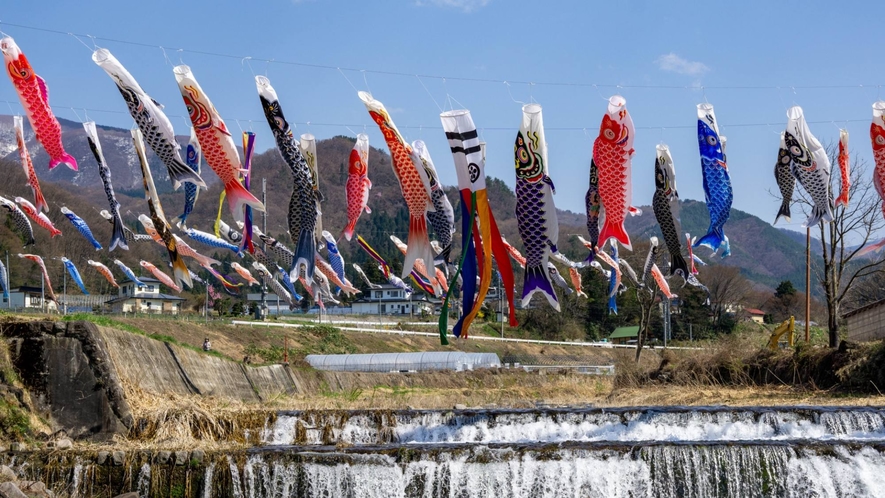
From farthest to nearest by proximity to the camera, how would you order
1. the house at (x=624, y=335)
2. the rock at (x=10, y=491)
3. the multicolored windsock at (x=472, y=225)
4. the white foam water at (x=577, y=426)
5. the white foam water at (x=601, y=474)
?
1. the house at (x=624, y=335)
2. the white foam water at (x=577, y=426)
3. the multicolored windsock at (x=472, y=225)
4. the white foam water at (x=601, y=474)
5. the rock at (x=10, y=491)

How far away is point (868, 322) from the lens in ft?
90.6

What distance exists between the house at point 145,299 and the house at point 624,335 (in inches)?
1214

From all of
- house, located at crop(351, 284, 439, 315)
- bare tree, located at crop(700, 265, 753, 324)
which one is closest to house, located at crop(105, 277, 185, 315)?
house, located at crop(351, 284, 439, 315)

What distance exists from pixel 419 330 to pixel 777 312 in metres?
32.2

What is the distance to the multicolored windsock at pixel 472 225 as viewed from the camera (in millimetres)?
14969

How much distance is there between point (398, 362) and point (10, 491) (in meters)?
28.9

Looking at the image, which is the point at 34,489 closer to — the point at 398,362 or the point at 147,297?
the point at 398,362

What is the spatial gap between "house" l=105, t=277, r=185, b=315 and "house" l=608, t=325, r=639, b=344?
3083 centimetres

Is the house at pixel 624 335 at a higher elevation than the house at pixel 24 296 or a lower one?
lower

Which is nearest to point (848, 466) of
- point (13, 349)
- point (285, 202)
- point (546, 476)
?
point (546, 476)

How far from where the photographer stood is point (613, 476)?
43.7 ft

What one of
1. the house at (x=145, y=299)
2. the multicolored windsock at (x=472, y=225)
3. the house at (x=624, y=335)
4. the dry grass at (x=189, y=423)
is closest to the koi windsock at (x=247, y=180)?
the dry grass at (x=189, y=423)

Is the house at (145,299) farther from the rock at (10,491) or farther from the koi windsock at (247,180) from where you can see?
the rock at (10,491)

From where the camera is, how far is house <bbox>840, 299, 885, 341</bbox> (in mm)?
26312
